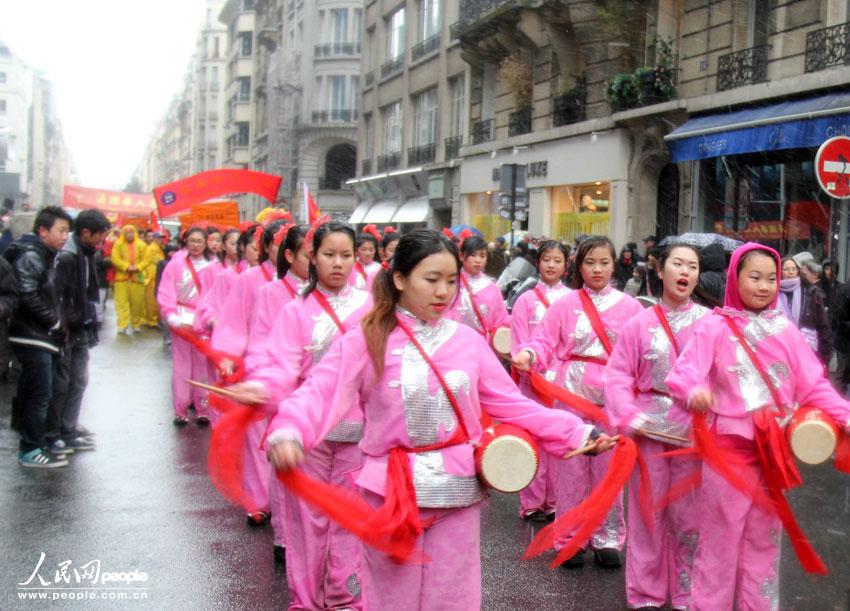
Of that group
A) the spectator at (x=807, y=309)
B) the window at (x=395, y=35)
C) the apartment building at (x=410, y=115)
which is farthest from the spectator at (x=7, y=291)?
the window at (x=395, y=35)

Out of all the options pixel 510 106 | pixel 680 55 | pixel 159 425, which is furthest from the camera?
pixel 510 106

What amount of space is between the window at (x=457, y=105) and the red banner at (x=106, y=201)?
58.9 ft

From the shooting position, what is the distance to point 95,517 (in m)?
6.83

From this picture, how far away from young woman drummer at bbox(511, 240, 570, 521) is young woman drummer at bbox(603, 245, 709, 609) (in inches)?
67.4

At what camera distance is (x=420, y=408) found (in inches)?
146

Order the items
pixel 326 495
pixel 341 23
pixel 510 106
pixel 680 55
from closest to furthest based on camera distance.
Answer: pixel 326 495, pixel 680 55, pixel 510 106, pixel 341 23

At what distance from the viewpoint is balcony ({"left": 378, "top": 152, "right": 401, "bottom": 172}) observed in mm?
38906

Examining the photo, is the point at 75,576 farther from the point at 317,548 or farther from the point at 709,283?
the point at 709,283

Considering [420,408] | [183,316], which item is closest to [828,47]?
[183,316]

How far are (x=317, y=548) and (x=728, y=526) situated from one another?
1938mm

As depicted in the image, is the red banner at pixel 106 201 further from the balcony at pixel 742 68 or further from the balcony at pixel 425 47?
the balcony at pixel 742 68

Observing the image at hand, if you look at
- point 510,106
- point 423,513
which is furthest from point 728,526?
point 510,106

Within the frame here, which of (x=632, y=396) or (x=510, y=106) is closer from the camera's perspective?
(x=632, y=396)

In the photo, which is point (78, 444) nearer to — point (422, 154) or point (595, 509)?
point (595, 509)
